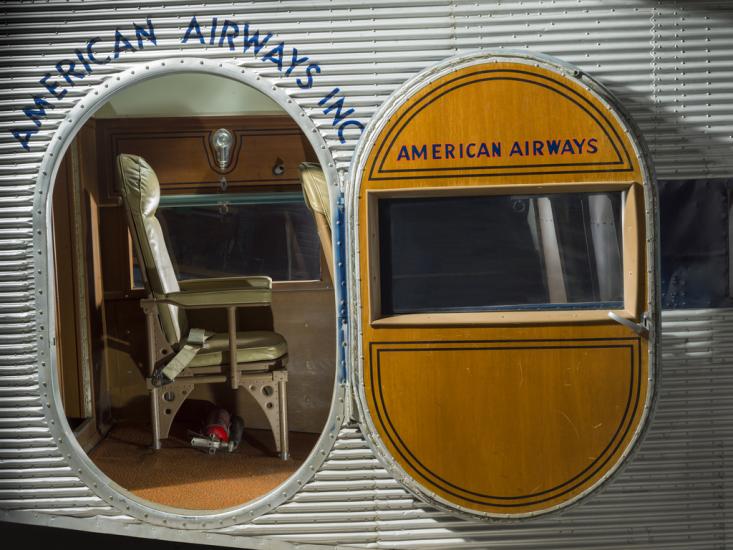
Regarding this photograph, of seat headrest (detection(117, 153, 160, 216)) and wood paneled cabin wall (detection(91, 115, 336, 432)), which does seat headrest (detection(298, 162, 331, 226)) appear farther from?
seat headrest (detection(117, 153, 160, 216))

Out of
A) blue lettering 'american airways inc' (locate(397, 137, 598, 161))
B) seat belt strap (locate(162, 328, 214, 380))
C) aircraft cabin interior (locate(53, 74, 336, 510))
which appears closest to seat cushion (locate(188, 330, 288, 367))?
seat belt strap (locate(162, 328, 214, 380))

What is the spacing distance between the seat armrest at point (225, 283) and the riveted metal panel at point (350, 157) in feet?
5.63

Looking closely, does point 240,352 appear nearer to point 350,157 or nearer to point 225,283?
point 225,283

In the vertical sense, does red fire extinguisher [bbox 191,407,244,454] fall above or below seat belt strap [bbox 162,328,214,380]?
below

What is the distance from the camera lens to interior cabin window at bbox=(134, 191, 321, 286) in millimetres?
5162

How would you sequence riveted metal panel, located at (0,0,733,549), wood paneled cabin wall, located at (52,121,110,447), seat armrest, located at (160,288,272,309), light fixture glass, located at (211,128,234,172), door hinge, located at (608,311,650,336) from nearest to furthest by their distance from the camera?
door hinge, located at (608,311,650,336) < riveted metal panel, located at (0,0,733,549) < seat armrest, located at (160,288,272,309) < wood paneled cabin wall, located at (52,121,110,447) < light fixture glass, located at (211,128,234,172)

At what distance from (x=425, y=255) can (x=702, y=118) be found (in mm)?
1243

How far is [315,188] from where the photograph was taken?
4.36m

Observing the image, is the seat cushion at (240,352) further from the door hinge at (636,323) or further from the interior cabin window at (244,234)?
the door hinge at (636,323)

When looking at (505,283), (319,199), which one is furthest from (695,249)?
(319,199)

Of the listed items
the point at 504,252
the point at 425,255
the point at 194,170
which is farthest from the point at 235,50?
the point at 194,170

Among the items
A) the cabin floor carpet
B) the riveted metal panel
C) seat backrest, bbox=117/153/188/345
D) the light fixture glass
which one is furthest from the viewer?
the light fixture glass

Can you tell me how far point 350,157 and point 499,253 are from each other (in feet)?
2.32

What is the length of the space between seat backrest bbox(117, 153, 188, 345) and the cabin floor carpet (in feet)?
2.31
